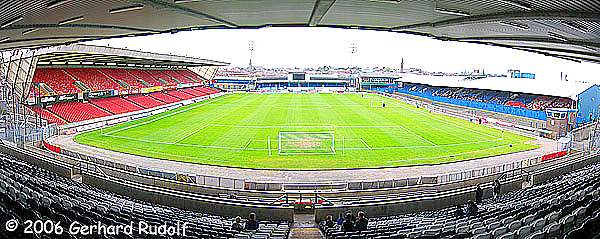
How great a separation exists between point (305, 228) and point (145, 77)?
2103 inches

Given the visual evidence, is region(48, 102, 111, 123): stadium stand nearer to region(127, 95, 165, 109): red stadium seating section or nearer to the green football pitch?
the green football pitch

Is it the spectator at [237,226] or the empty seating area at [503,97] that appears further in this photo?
the empty seating area at [503,97]

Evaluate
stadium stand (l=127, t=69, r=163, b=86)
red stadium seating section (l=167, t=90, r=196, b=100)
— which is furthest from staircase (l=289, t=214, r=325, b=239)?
red stadium seating section (l=167, t=90, r=196, b=100)

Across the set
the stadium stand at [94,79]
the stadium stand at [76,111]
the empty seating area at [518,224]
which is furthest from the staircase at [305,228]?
the stadium stand at [94,79]

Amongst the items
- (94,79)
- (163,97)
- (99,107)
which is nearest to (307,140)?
(99,107)

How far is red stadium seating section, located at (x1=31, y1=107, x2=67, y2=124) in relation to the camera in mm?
34987

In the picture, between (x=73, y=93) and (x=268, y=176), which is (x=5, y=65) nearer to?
(x=73, y=93)

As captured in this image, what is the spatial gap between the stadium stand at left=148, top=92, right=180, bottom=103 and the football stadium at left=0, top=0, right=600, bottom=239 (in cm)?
243

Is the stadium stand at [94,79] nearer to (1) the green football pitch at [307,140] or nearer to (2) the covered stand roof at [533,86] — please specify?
(1) the green football pitch at [307,140]

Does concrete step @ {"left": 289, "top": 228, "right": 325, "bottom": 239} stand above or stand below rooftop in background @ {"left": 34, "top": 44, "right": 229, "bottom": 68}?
below

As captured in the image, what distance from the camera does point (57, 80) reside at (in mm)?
41500

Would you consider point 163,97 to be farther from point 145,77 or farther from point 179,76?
point 179,76

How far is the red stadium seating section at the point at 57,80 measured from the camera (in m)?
39.6

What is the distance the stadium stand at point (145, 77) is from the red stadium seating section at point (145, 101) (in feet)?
11.5
